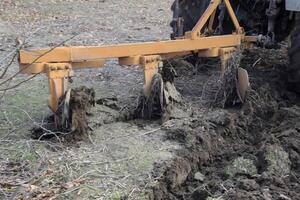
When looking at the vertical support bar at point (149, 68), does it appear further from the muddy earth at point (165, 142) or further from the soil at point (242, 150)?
the soil at point (242, 150)

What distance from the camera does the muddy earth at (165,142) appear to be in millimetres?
3646

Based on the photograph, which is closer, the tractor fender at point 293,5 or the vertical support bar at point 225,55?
the tractor fender at point 293,5

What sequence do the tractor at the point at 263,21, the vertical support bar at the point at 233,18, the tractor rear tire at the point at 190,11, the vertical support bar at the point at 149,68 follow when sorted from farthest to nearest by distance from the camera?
the tractor rear tire at the point at 190,11 → the vertical support bar at the point at 233,18 → the tractor at the point at 263,21 → the vertical support bar at the point at 149,68

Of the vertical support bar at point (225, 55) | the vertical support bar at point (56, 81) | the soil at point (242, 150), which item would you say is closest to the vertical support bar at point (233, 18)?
the vertical support bar at point (225, 55)

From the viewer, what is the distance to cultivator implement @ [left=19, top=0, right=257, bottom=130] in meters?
4.34

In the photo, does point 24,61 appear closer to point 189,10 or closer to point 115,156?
point 115,156

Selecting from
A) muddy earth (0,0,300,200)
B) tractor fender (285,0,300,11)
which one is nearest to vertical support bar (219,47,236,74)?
muddy earth (0,0,300,200)

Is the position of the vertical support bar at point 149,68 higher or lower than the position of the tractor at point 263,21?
lower

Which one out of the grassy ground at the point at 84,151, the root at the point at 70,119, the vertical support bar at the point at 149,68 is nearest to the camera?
the grassy ground at the point at 84,151

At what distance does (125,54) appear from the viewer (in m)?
4.73

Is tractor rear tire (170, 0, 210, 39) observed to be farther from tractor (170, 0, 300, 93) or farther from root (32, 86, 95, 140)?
root (32, 86, 95, 140)

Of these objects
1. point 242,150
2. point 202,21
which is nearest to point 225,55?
point 202,21

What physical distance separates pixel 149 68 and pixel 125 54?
0.27m

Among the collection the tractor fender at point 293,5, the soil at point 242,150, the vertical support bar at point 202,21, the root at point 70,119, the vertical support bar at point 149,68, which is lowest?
the soil at point 242,150
